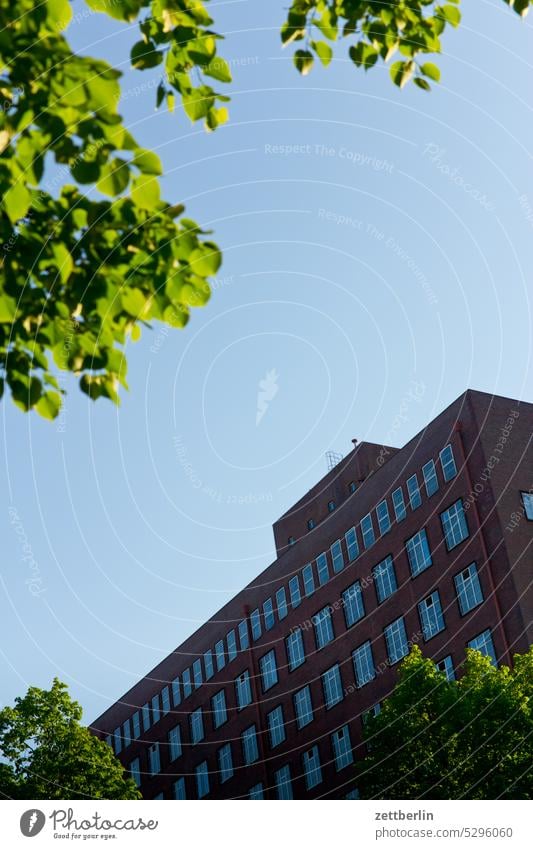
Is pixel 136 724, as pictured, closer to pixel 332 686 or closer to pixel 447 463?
pixel 332 686

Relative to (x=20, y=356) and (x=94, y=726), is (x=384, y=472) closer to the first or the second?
(x=94, y=726)

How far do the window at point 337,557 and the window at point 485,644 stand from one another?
1279 centimetres

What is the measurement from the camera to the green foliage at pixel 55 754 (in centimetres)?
3831

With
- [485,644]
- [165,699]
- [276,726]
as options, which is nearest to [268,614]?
[276,726]

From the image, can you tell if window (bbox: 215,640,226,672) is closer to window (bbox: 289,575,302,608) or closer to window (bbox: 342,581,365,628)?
window (bbox: 289,575,302,608)

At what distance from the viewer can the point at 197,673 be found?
69.8 m

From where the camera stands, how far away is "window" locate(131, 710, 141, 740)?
249 ft

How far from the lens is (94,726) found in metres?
81.6

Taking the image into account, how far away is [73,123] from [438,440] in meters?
45.2

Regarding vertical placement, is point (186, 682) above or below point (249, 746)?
above

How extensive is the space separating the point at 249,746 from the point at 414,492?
21.3m

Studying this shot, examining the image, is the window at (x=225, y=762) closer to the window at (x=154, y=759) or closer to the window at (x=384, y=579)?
the window at (x=154, y=759)

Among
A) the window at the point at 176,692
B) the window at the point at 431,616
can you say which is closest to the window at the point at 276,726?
the window at the point at 176,692
